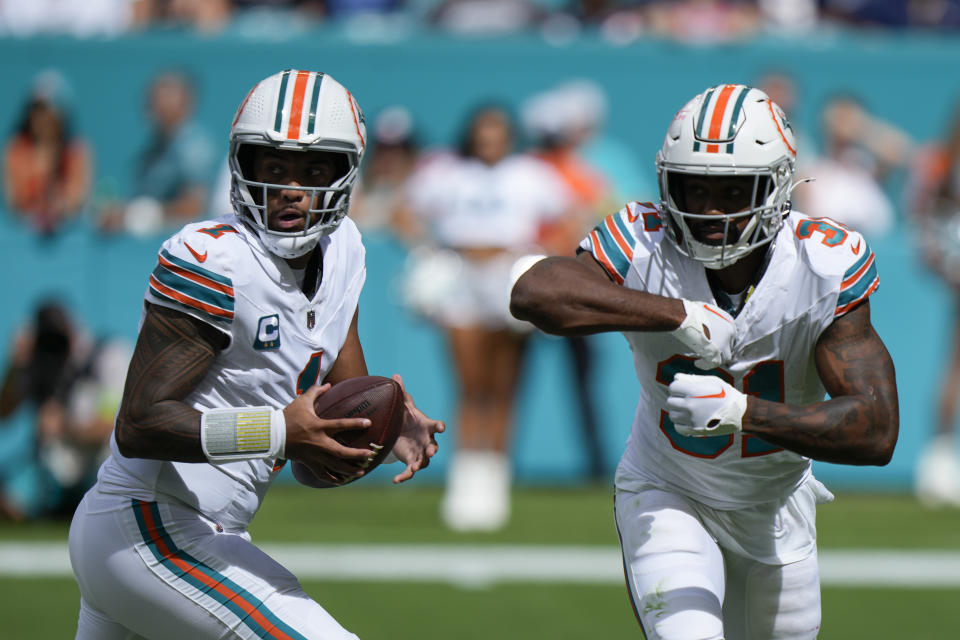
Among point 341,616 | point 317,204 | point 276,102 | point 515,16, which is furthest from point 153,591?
point 515,16

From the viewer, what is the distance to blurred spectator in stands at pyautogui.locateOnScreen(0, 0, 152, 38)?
8891mm

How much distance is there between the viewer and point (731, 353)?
10.5 ft

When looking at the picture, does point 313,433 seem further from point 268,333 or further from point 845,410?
point 845,410

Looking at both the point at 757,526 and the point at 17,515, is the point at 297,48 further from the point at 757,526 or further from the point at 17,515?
the point at 757,526

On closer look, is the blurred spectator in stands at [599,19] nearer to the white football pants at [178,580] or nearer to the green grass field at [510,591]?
the green grass field at [510,591]

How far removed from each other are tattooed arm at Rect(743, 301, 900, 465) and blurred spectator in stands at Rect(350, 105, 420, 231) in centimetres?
539

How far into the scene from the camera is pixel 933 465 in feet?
25.9

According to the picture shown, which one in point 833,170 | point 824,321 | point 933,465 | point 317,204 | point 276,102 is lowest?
point 933,465

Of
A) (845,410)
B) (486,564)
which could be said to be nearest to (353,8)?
(486,564)

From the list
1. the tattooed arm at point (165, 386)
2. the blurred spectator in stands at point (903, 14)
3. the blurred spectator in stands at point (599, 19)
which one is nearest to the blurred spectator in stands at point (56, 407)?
the blurred spectator in stands at point (599, 19)

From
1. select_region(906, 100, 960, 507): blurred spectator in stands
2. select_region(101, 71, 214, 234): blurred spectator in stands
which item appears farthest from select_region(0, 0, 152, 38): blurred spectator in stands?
select_region(906, 100, 960, 507): blurred spectator in stands

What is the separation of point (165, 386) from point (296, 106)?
0.74 metres

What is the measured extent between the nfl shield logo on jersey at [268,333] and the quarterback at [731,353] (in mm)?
576

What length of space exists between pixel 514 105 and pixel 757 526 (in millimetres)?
5400
